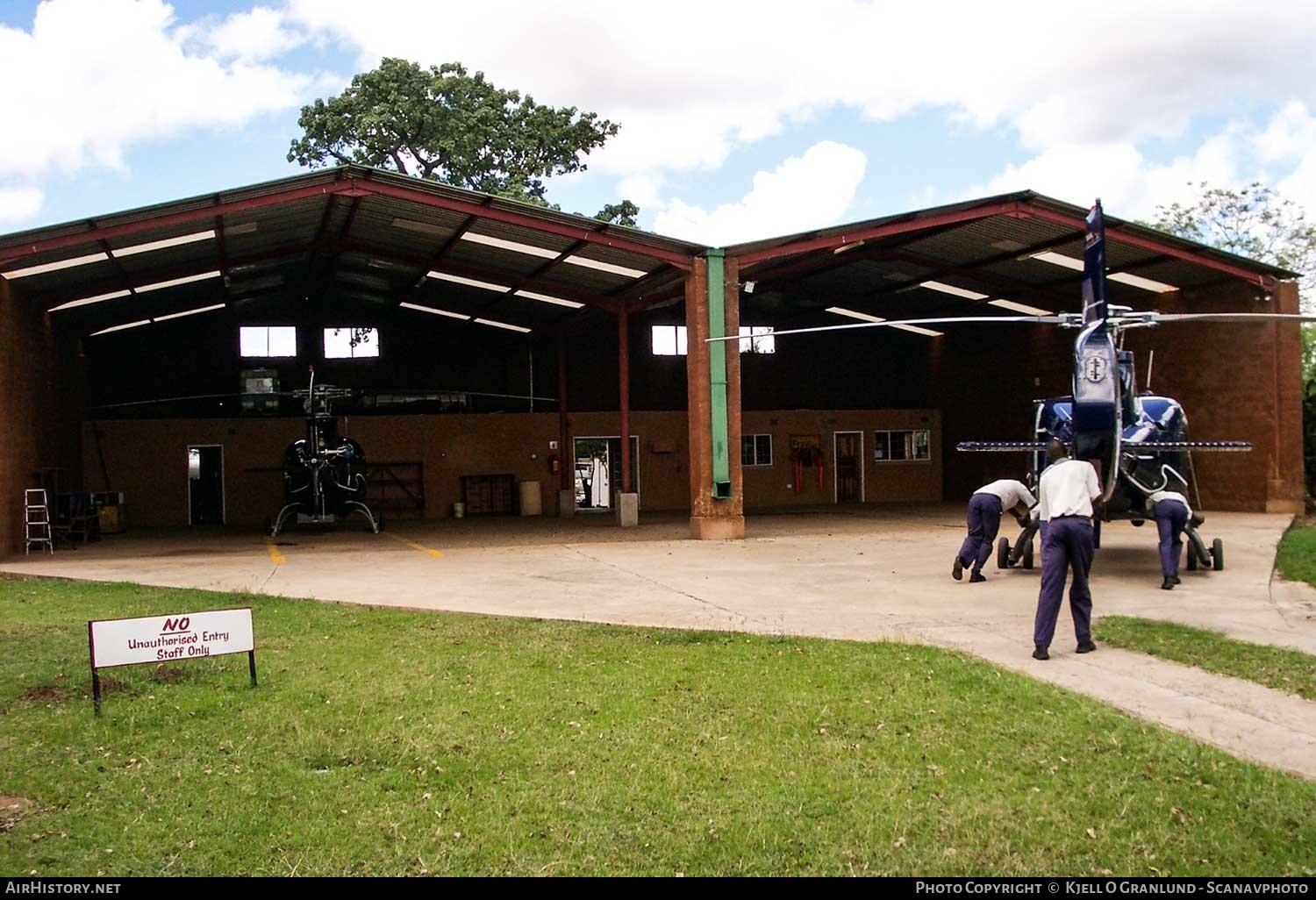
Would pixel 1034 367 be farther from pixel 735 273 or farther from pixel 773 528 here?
pixel 735 273

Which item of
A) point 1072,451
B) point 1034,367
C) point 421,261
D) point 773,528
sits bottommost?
point 773,528

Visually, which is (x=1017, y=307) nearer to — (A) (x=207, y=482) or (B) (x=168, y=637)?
(A) (x=207, y=482)

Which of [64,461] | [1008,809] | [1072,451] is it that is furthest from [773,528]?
[1008,809]

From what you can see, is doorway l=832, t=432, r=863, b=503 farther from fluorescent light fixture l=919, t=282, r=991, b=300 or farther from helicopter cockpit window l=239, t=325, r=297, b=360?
helicopter cockpit window l=239, t=325, r=297, b=360

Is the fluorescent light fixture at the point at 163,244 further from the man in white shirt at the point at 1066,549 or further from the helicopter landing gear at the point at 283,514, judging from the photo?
the man in white shirt at the point at 1066,549

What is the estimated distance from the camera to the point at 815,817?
14.7 feet

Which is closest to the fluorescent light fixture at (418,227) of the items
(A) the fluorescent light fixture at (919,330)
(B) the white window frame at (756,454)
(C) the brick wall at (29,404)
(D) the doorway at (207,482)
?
(C) the brick wall at (29,404)

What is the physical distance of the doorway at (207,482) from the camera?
26.8m

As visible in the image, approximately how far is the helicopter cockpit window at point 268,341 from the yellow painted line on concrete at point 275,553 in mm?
9051

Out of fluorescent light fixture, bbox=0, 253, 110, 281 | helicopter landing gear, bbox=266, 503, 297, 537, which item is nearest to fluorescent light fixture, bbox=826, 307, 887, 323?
helicopter landing gear, bbox=266, 503, 297, 537

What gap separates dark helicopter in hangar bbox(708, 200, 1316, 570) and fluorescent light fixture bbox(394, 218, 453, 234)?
9.00m

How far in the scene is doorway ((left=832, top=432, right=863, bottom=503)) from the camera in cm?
3117

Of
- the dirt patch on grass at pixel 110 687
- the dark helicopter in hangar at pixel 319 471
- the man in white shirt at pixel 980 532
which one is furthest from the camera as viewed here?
the dark helicopter in hangar at pixel 319 471

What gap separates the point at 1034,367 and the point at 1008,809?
80.7ft
